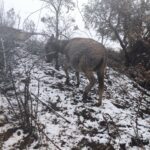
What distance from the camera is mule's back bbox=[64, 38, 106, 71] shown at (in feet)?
24.6

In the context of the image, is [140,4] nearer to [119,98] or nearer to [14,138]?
[119,98]

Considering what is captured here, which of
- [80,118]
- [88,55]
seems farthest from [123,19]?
[80,118]

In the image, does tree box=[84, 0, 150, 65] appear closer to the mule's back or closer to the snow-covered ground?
the snow-covered ground

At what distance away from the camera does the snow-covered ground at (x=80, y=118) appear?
571cm

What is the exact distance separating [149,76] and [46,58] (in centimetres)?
363

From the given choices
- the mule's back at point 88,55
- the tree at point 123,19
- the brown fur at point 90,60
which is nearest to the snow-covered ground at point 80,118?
the brown fur at point 90,60

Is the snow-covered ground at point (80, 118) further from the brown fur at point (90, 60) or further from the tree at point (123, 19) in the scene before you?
the tree at point (123, 19)

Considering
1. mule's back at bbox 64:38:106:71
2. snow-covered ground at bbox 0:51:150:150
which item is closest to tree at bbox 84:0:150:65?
snow-covered ground at bbox 0:51:150:150

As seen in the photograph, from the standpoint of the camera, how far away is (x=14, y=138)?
570 cm

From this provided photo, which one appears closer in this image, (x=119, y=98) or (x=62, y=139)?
(x=62, y=139)

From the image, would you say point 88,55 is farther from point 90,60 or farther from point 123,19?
point 123,19

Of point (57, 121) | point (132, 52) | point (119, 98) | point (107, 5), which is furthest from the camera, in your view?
point (107, 5)

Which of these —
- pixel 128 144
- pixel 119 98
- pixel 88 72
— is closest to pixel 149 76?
pixel 119 98

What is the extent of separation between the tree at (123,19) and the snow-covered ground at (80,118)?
180 inches
